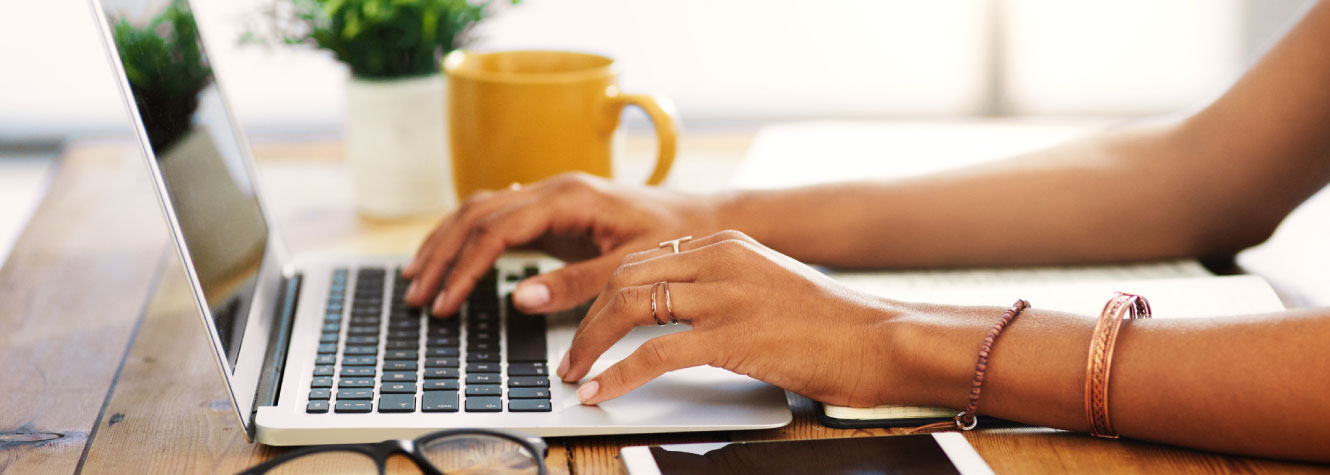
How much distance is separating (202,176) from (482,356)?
0.23m

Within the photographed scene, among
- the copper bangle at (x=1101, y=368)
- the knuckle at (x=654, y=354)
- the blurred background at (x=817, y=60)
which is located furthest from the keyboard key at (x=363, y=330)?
the blurred background at (x=817, y=60)

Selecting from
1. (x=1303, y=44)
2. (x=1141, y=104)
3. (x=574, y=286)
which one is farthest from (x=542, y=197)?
(x=1141, y=104)

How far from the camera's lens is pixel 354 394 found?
2.11 ft

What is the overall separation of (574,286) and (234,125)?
36 cm

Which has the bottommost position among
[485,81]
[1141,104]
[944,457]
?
[1141,104]

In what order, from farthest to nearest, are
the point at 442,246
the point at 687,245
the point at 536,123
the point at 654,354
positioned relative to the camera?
the point at 536,123, the point at 442,246, the point at 687,245, the point at 654,354

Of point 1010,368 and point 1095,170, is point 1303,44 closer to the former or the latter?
point 1095,170

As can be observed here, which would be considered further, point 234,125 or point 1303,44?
point 234,125

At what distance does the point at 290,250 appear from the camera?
1011mm

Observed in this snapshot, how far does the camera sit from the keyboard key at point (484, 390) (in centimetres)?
65

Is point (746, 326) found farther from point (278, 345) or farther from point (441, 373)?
point (278, 345)

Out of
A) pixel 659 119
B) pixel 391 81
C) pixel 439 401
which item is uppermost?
pixel 391 81

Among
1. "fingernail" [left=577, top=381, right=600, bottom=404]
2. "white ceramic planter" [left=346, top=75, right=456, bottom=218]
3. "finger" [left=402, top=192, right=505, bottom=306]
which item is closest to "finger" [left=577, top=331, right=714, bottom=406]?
"fingernail" [left=577, top=381, right=600, bottom=404]

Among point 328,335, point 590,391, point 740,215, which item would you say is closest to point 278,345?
point 328,335
